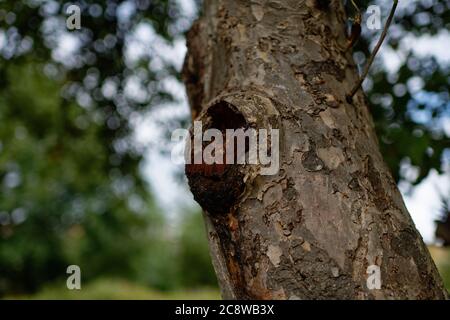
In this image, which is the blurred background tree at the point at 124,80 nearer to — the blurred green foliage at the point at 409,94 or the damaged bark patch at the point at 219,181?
the blurred green foliage at the point at 409,94

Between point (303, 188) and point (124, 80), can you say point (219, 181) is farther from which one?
point (124, 80)

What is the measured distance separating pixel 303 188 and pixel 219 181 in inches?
9.6

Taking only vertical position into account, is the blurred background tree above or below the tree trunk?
above

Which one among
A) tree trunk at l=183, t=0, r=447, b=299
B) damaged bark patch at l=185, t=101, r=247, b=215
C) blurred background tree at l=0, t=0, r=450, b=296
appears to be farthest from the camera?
blurred background tree at l=0, t=0, r=450, b=296

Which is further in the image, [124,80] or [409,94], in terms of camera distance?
[124,80]

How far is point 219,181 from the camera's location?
1488 millimetres

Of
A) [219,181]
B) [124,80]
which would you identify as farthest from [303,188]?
[124,80]

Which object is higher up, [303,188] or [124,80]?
[124,80]

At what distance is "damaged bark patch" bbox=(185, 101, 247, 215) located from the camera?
4.82ft

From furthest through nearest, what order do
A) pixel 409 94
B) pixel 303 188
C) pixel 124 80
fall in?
pixel 124 80, pixel 409 94, pixel 303 188

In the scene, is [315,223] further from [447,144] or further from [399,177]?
[399,177]

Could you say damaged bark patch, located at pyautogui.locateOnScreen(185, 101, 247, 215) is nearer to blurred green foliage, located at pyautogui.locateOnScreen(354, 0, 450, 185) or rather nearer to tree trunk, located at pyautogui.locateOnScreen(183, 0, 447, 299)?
tree trunk, located at pyautogui.locateOnScreen(183, 0, 447, 299)

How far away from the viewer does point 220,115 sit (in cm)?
160

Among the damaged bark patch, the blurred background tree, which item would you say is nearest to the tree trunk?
the damaged bark patch
